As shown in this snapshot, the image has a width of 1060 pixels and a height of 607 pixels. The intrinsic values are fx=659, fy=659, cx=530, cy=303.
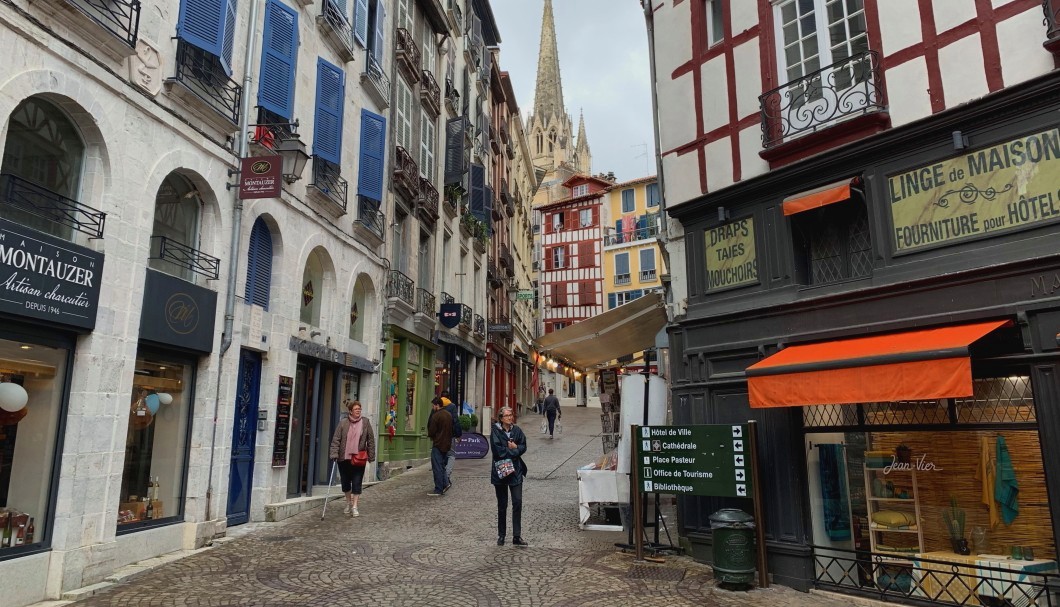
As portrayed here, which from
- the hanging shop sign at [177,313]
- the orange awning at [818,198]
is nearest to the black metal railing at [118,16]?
the hanging shop sign at [177,313]

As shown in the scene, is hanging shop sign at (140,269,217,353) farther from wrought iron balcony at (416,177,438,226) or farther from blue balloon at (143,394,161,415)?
wrought iron balcony at (416,177,438,226)

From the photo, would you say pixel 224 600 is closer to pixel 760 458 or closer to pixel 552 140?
pixel 760 458

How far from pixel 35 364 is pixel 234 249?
3269 mm

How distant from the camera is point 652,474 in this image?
7.89 metres

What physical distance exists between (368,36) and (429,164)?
16.5ft

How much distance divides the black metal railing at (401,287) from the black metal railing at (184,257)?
675cm

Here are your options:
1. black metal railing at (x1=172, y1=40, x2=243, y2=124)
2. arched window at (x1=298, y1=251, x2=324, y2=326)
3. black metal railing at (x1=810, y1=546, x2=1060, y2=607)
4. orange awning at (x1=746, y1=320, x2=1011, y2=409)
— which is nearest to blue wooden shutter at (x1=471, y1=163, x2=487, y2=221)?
arched window at (x1=298, y1=251, x2=324, y2=326)

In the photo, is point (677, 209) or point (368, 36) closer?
point (677, 209)

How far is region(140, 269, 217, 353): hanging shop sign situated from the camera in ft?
25.4

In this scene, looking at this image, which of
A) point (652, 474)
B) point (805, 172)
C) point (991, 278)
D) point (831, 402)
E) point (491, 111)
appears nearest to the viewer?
point (991, 278)

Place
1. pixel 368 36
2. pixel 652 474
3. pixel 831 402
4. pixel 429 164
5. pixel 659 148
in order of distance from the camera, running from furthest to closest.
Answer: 1. pixel 429 164
2. pixel 368 36
3. pixel 659 148
4. pixel 652 474
5. pixel 831 402

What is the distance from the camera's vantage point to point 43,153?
22.0 ft

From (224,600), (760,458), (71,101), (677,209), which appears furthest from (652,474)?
(71,101)

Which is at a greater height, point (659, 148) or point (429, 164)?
point (429, 164)
